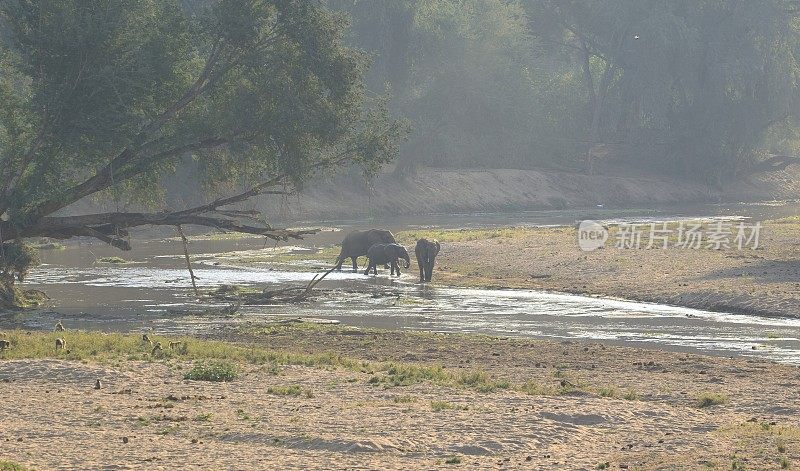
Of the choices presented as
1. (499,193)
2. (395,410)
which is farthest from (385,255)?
(499,193)

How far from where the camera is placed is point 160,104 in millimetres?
33375

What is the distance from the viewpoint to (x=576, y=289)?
116ft

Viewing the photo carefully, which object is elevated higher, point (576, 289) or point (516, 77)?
point (516, 77)

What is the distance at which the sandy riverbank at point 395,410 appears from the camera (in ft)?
44.1

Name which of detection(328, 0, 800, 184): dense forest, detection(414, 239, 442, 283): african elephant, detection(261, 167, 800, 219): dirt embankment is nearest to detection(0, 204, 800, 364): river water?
detection(414, 239, 442, 283): african elephant

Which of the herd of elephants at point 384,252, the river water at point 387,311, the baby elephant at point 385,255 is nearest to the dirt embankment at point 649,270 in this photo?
the herd of elephants at point 384,252

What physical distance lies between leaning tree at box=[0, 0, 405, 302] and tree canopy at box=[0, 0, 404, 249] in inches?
1.5

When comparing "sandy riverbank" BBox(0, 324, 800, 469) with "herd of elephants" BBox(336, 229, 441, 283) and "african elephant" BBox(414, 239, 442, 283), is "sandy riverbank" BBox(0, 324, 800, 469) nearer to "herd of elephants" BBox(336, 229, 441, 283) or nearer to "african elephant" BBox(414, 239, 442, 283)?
"african elephant" BBox(414, 239, 442, 283)

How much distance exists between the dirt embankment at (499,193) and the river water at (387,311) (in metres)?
35.0

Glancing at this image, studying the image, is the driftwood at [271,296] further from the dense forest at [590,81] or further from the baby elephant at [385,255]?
the dense forest at [590,81]

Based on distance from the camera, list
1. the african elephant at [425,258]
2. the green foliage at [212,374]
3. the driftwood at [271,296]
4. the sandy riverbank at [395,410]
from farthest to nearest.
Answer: the african elephant at [425,258] → the driftwood at [271,296] → the green foliage at [212,374] → the sandy riverbank at [395,410]

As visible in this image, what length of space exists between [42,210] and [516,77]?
7284 centimetres

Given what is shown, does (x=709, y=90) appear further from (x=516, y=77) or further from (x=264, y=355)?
(x=264, y=355)

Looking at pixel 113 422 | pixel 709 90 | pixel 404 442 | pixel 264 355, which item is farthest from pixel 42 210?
pixel 709 90
